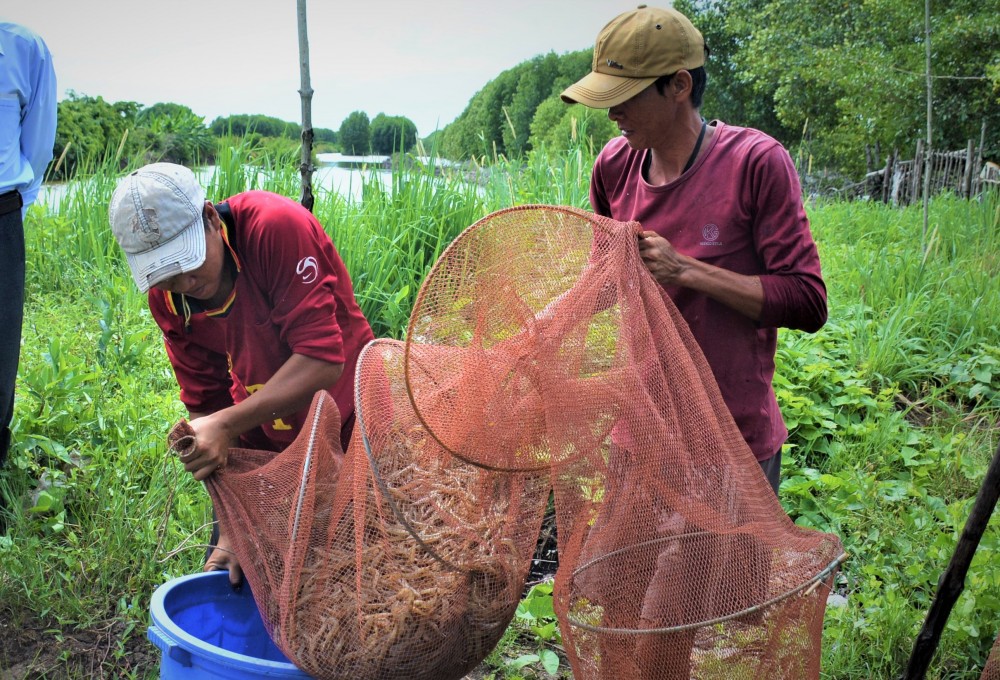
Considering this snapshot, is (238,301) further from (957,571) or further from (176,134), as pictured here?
(176,134)

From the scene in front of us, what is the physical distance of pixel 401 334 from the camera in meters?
4.58

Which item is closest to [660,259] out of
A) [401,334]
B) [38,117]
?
[38,117]

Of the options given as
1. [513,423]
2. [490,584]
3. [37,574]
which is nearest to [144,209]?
[513,423]

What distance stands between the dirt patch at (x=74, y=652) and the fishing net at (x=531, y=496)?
3.72 ft

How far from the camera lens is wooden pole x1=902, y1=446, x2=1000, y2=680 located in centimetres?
212

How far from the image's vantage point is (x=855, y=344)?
182 inches

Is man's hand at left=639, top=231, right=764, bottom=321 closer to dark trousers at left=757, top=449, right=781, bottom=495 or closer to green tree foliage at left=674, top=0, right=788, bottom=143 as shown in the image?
dark trousers at left=757, top=449, right=781, bottom=495

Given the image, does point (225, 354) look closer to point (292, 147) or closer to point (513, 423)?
point (513, 423)

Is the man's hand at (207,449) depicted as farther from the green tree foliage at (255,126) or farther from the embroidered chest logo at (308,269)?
the green tree foliage at (255,126)

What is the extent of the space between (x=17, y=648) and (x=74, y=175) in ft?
13.8

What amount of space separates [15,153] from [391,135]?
8.75ft

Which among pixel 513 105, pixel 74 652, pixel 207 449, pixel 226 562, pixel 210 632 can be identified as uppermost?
pixel 513 105

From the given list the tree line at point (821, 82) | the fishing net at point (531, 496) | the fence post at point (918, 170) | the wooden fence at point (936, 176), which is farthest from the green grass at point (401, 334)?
the fence post at point (918, 170)

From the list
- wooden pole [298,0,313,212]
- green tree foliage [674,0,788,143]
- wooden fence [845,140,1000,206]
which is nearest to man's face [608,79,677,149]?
wooden pole [298,0,313,212]
